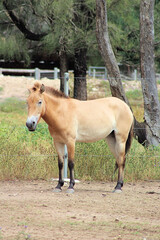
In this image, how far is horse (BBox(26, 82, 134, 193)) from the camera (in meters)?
6.43

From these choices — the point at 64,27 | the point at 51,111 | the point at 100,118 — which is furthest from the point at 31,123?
the point at 64,27

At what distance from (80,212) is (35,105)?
1.73 metres

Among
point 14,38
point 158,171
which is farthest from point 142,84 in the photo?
point 14,38

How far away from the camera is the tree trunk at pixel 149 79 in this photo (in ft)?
28.0

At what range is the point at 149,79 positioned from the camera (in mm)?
8625

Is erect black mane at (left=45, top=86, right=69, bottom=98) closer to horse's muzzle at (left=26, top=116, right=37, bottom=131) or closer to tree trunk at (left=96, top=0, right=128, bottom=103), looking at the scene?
horse's muzzle at (left=26, top=116, right=37, bottom=131)

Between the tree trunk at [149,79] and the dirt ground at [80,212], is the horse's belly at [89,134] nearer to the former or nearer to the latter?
the dirt ground at [80,212]

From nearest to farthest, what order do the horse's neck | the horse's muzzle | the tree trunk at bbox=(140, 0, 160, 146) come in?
the horse's muzzle → the horse's neck → the tree trunk at bbox=(140, 0, 160, 146)

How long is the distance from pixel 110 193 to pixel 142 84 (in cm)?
254

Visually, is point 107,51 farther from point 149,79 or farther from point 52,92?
point 52,92

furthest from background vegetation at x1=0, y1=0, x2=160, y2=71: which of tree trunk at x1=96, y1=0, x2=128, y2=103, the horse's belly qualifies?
the horse's belly

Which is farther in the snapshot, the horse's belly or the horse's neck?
the horse's belly

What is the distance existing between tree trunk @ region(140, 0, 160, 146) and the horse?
1257mm

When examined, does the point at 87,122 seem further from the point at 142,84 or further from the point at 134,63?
the point at 134,63
